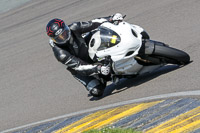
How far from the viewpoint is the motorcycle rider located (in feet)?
Answer: 25.7

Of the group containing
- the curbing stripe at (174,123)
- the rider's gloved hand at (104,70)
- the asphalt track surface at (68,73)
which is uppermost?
the curbing stripe at (174,123)

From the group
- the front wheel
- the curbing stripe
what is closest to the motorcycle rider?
the front wheel

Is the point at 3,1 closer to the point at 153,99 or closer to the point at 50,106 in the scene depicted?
the point at 50,106

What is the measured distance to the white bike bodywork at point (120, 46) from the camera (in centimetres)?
750

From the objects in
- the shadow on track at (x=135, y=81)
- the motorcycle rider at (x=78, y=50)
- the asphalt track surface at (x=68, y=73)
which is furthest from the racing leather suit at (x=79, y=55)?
the asphalt track surface at (x=68, y=73)

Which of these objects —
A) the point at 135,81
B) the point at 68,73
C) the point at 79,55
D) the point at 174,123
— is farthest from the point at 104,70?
the point at 68,73

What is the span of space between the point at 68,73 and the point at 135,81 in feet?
8.54

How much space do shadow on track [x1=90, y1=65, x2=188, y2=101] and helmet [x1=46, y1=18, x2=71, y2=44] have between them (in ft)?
4.20

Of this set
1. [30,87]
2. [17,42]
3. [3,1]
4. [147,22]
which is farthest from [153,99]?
[3,1]

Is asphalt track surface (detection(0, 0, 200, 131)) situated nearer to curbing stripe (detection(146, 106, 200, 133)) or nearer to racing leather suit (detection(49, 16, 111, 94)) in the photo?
racing leather suit (detection(49, 16, 111, 94))

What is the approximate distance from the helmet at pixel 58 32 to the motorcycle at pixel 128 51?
0.47 metres

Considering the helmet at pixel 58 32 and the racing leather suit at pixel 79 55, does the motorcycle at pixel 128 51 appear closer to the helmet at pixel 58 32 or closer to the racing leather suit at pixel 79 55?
the racing leather suit at pixel 79 55

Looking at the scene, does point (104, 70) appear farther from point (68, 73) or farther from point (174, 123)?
point (68, 73)

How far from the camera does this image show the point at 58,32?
25.7 ft
